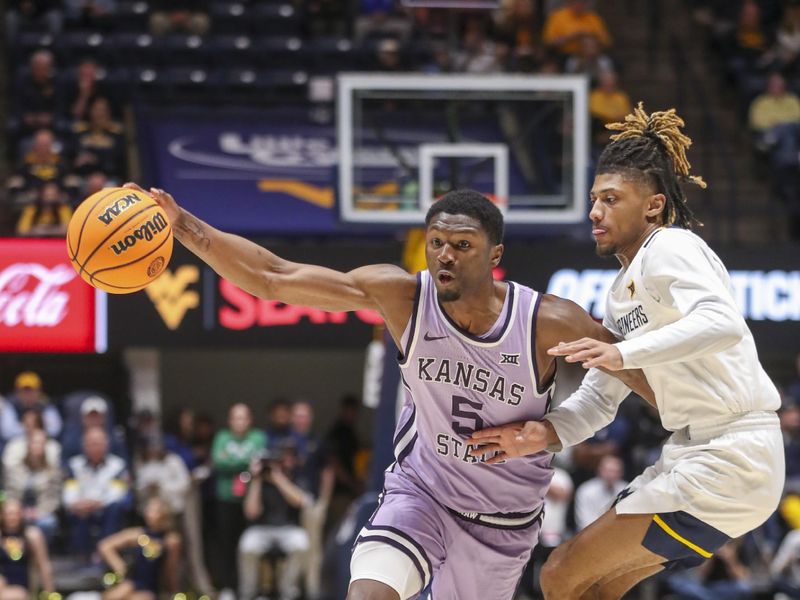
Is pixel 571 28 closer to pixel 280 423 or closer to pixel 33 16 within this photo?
pixel 280 423

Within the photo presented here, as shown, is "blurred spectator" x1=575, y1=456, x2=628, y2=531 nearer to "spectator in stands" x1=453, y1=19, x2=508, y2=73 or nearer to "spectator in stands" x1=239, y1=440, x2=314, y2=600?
"spectator in stands" x1=239, y1=440, x2=314, y2=600

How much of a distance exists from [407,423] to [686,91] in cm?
1049

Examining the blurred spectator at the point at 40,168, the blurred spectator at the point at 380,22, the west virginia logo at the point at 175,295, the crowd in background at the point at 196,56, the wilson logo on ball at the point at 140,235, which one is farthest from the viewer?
the blurred spectator at the point at 380,22

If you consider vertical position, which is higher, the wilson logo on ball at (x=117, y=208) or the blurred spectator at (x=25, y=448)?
the wilson logo on ball at (x=117, y=208)

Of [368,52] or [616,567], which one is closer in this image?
[616,567]

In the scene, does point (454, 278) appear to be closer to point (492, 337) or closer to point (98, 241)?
point (492, 337)

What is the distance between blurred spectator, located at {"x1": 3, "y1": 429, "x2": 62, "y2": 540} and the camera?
35.3 ft

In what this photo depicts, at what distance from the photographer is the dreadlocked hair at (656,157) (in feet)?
16.2

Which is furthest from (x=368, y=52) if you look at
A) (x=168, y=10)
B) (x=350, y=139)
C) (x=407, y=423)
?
(x=407, y=423)

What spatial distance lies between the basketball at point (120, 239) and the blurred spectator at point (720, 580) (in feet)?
21.0

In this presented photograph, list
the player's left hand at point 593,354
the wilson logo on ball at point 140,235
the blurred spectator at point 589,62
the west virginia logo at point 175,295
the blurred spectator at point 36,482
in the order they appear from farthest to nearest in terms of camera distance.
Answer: the blurred spectator at point 589,62, the west virginia logo at point 175,295, the blurred spectator at point 36,482, the wilson logo on ball at point 140,235, the player's left hand at point 593,354

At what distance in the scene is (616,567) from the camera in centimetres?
482

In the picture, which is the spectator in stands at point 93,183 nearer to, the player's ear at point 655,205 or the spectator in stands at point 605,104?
the spectator in stands at point 605,104

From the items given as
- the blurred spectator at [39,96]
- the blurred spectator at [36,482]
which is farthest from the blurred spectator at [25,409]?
the blurred spectator at [39,96]
